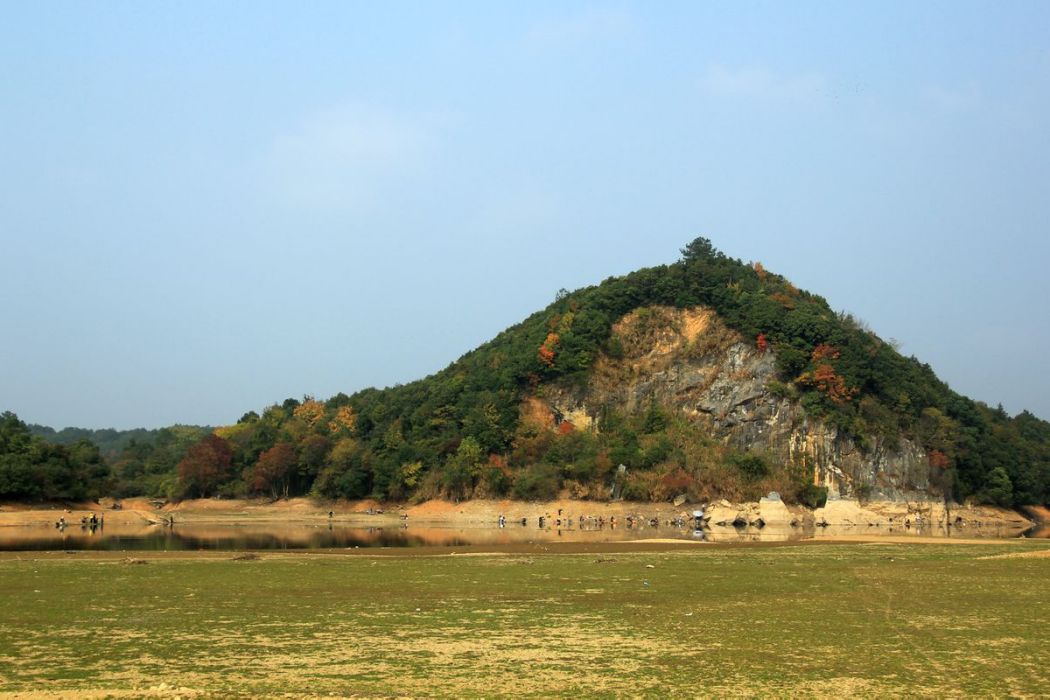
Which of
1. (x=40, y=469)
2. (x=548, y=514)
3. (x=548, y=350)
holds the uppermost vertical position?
(x=548, y=350)

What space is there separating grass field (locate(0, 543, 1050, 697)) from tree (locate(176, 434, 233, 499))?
97.1 metres

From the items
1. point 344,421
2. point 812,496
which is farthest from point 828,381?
point 344,421

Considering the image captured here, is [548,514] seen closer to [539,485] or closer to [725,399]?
[539,485]

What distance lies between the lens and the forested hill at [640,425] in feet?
372

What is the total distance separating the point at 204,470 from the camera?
423ft

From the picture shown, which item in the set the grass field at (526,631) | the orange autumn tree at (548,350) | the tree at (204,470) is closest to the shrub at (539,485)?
the orange autumn tree at (548,350)

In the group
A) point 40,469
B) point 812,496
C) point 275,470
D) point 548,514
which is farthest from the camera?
point 275,470

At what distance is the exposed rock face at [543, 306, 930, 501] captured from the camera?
114m

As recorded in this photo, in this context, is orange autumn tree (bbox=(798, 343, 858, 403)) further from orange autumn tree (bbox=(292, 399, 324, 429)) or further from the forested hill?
orange autumn tree (bbox=(292, 399, 324, 429))

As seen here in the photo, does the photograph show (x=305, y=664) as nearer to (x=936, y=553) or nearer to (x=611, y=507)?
(x=936, y=553)

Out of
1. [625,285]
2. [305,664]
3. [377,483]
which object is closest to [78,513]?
[377,483]

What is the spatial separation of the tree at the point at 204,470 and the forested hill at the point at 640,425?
0.66ft

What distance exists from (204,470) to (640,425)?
58644mm

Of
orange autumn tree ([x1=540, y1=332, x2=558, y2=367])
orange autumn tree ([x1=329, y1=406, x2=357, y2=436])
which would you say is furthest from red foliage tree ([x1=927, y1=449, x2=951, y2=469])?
orange autumn tree ([x1=329, y1=406, x2=357, y2=436])
